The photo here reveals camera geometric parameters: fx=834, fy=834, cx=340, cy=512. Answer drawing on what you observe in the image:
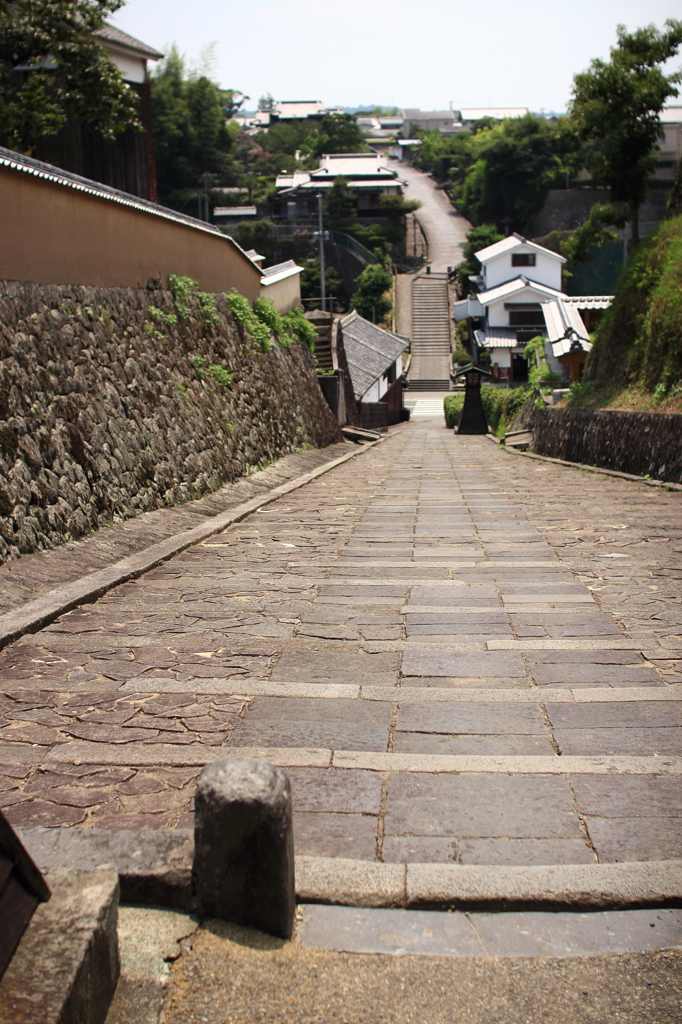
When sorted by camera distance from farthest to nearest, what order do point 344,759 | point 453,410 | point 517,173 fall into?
1. point 517,173
2. point 453,410
3. point 344,759

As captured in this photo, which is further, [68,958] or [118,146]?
[118,146]

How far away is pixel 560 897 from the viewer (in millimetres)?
2754

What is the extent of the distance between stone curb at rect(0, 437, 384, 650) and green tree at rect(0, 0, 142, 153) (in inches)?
426

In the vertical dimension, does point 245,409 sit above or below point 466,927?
above

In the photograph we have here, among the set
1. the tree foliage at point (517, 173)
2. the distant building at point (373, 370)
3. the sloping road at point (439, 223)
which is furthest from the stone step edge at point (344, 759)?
the sloping road at point (439, 223)

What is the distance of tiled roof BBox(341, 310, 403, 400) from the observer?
37969 millimetres

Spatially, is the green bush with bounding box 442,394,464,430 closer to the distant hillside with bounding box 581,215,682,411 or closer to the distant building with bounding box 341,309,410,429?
the distant building with bounding box 341,309,410,429

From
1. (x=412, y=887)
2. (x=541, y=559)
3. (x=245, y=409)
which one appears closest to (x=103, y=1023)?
(x=412, y=887)

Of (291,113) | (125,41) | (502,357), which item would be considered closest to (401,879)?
(125,41)

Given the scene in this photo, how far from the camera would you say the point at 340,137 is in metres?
80.2

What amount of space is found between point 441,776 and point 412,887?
2.52 ft

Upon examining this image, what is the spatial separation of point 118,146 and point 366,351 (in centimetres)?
2157

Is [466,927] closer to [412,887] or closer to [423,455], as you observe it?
[412,887]

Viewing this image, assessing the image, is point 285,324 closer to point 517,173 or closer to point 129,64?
point 129,64
